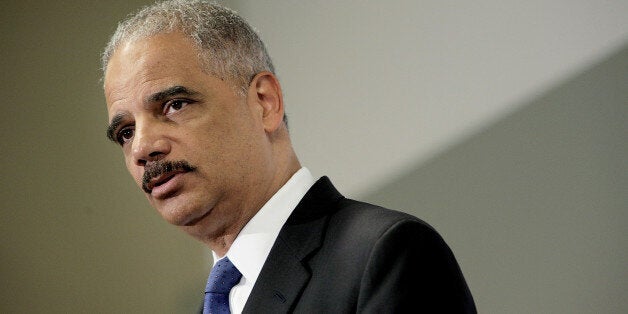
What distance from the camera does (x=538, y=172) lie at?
1370 mm

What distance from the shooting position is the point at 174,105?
0.98m

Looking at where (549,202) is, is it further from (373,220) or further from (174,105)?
(174,105)

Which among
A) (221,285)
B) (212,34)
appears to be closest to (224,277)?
(221,285)

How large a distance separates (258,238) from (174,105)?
0.74ft

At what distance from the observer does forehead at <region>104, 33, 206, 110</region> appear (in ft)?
3.19

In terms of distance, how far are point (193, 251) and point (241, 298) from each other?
1044 millimetres

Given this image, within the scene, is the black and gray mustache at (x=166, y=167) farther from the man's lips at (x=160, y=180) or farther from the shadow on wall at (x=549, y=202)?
the shadow on wall at (x=549, y=202)

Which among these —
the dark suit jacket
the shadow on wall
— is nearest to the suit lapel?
the dark suit jacket

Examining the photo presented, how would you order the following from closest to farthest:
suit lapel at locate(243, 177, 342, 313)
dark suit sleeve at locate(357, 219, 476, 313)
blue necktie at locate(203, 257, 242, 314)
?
1. dark suit sleeve at locate(357, 219, 476, 313)
2. suit lapel at locate(243, 177, 342, 313)
3. blue necktie at locate(203, 257, 242, 314)

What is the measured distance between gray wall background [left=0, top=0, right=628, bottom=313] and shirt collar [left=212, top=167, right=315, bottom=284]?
56cm

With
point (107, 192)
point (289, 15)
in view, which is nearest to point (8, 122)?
point (107, 192)

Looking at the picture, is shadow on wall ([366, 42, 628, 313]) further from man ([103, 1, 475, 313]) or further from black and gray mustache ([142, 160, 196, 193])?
black and gray mustache ([142, 160, 196, 193])

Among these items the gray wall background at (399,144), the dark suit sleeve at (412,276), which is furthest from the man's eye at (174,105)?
the gray wall background at (399,144)

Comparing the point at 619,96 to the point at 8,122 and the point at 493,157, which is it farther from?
the point at 8,122
